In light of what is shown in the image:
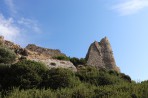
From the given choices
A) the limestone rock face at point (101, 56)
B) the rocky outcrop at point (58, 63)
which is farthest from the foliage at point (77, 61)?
the rocky outcrop at point (58, 63)

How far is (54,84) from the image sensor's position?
26453mm

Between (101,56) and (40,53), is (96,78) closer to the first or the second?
(40,53)

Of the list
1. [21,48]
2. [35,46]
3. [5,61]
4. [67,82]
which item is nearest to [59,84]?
[67,82]

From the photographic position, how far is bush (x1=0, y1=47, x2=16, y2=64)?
105 feet

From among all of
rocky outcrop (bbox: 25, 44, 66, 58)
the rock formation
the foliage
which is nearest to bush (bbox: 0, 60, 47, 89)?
the rock formation

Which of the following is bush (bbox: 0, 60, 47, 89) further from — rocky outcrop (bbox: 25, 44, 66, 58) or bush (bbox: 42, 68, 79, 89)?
rocky outcrop (bbox: 25, 44, 66, 58)

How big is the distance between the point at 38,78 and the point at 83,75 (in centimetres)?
462

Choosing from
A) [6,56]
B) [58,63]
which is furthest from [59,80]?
[58,63]

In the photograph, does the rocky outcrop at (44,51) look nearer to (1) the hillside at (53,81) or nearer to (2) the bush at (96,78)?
(1) the hillside at (53,81)

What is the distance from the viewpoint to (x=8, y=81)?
2680 centimetres

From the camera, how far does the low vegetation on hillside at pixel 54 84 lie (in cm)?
2172

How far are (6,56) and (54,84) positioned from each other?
715 centimetres

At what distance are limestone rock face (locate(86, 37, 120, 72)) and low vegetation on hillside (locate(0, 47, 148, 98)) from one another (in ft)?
35.9

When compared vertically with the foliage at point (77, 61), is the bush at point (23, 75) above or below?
below
